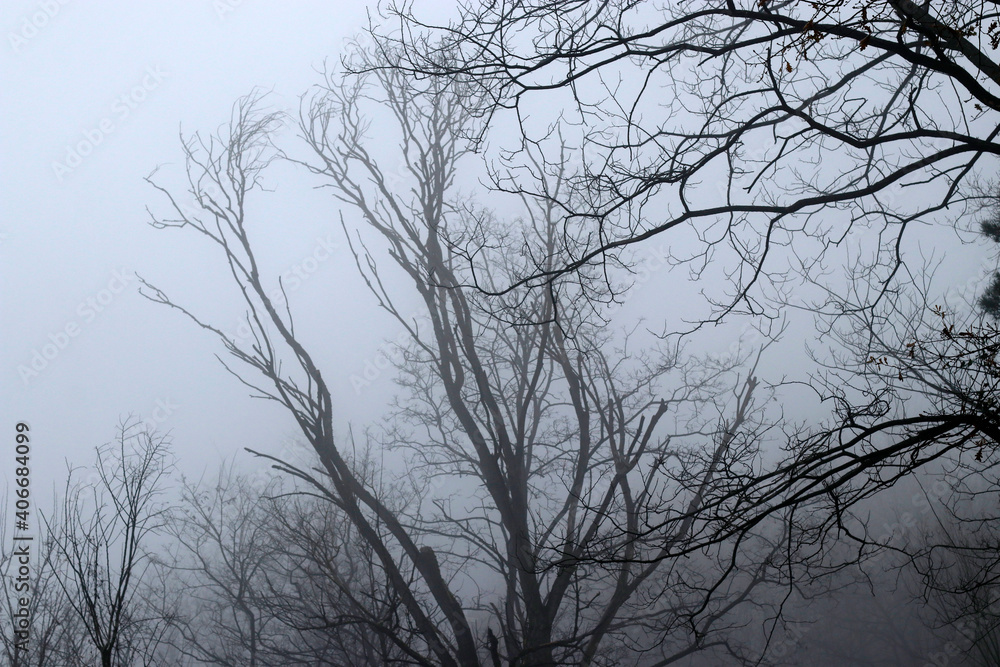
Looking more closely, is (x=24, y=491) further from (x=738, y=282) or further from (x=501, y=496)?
(x=738, y=282)

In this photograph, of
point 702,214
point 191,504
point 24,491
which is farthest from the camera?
point 191,504

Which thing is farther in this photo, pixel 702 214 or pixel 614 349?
pixel 614 349

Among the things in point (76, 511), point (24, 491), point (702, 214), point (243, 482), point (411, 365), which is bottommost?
point (702, 214)

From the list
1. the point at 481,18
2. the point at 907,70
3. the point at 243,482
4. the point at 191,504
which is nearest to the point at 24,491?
the point at 481,18

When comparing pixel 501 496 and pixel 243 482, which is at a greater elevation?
pixel 243 482

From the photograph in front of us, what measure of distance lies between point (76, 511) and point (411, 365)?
23.2ft

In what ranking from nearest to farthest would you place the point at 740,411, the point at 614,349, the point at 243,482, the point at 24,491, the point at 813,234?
the point at 813,234
the point at 24,491
the point at 740,411
the point at 614,349
the point at 243,482

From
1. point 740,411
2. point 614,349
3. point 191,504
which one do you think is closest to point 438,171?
point 614,349

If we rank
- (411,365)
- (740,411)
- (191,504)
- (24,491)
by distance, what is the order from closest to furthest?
1. (24,491)
2. (740,411)
3. (411,365)
4. (191,504)

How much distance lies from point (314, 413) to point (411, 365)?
5.20m

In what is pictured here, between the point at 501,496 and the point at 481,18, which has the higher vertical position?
the point at 481,18

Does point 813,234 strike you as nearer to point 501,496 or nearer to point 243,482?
point 501,496

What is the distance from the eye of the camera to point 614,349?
11.4 m

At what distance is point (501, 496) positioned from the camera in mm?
8750
